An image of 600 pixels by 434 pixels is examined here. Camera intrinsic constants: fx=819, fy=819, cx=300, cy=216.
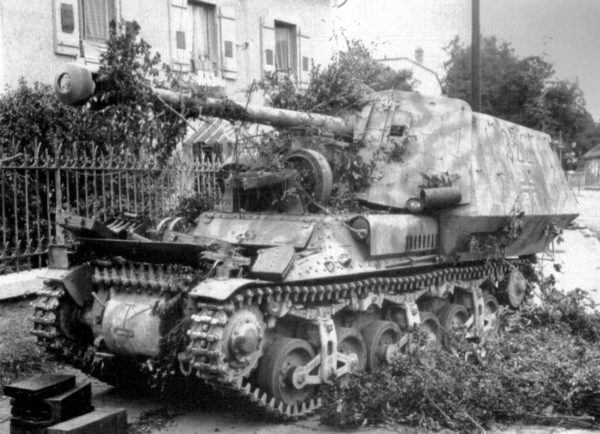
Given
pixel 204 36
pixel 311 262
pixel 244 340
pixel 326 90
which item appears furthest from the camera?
pixel 204 36

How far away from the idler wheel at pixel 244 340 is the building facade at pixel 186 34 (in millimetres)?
4467

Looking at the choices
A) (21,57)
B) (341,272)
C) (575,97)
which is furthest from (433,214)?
(575,97)

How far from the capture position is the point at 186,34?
16219 millimetres

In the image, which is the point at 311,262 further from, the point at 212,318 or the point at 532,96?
the point at 532,96

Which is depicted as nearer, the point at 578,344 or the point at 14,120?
the point at 578,344

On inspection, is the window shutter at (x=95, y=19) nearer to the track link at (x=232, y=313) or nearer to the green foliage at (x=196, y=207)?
the green foliage at (x=196, y=207)

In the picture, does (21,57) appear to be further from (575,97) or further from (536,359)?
(575,97)

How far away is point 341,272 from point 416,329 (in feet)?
4.49

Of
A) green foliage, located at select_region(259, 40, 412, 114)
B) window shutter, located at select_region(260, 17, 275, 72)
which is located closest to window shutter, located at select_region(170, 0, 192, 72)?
window shutter, located at select_region(260, 17, 275, 72)

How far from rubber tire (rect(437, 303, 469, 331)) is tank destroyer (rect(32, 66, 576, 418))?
0.02 metres

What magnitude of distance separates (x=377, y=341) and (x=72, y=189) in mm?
4899

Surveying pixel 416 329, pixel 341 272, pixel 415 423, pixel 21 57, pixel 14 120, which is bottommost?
pixel 415 423

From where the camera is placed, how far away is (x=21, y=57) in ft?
43.5

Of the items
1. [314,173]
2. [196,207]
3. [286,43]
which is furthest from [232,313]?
[286,43]
